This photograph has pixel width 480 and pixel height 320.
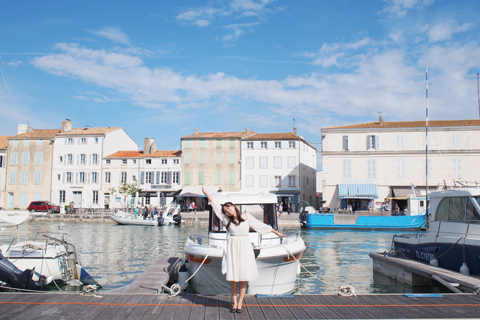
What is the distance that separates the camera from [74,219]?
4606 cm

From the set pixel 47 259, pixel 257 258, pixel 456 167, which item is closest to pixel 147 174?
pixel 456 167

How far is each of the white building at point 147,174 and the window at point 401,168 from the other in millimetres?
26320

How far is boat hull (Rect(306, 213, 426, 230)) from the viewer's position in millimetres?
34500

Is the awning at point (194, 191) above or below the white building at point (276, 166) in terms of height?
below

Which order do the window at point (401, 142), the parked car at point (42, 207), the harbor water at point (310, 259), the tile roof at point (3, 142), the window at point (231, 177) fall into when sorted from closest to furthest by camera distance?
the harbor water at point (310, 259) → the window at point (401, 142) → the parked car at point (42, 207) → the window at point (231, 177) → the tile roof at point (3, 142)

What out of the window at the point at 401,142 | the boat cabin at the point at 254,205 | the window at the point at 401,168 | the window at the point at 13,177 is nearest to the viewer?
the boat cabin at the point at 254,205

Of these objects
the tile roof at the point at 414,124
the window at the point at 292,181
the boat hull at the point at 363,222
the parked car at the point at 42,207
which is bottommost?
the boat hull at the point at 363,222

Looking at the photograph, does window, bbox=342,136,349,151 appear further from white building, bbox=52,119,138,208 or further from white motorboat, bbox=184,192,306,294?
white motorboat, bbox=184,192,306,294

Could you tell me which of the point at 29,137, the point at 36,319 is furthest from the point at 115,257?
the point at 29,137

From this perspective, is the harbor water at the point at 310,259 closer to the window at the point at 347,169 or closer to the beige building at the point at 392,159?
the beige building at the point at 392,159

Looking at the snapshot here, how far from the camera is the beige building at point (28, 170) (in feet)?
182

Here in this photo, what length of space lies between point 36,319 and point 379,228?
32.2 m

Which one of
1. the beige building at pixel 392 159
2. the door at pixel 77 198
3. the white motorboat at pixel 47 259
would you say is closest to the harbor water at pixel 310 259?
the white motorboat at pixel 47 259

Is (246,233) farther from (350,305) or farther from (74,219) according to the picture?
(74,219)
